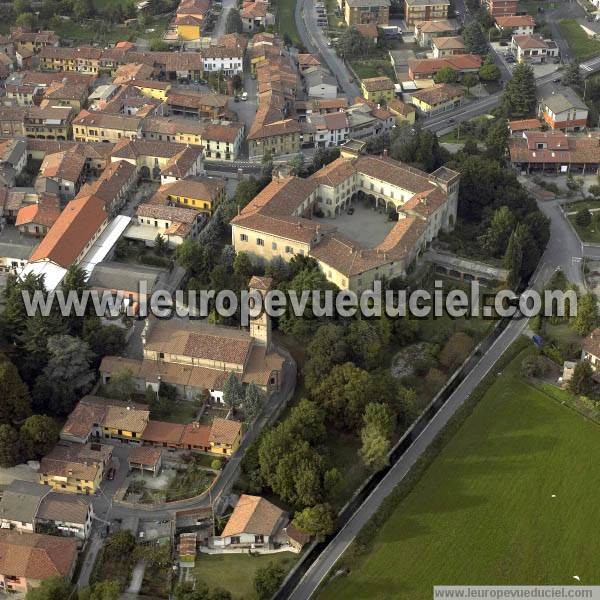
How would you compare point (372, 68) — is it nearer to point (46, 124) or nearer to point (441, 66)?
point (441, 66)

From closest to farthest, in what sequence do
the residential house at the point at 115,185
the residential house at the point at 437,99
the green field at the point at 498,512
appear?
1. the green field at the point at 498,512
2. the residential house at the point at 115,185
3. the residential house at the point at 437,99

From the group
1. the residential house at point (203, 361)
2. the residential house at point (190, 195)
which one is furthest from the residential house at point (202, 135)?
the residential house at point (203, 361)

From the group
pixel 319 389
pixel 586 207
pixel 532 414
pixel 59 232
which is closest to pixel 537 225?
pixel 586 207

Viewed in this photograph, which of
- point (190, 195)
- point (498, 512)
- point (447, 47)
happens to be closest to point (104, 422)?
point (498, 512)

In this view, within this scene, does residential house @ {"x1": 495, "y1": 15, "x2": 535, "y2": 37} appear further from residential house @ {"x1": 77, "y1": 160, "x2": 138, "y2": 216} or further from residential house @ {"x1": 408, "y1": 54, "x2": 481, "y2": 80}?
residential house @ {"x1": 77, "y1": 160, "x2": 138, "y2": 216}

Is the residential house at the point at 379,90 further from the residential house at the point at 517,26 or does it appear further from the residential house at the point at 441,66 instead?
the residential house at the point at 517,26

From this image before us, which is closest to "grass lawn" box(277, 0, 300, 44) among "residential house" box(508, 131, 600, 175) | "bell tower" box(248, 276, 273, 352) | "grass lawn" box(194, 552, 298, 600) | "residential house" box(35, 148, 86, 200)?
"residential house" box(508, 131, 600, 175)

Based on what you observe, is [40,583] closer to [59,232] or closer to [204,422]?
[204,422]
